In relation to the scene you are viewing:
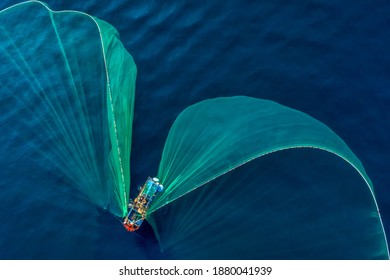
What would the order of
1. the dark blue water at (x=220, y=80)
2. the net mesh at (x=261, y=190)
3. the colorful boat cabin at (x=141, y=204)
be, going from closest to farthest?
the net mesh at (x=261, y=190) → the colorful boat cabin at (x=141, y=204) → the dark blue water at (x=220, y=80)

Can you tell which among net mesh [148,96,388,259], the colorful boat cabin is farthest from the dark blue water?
net mesh [148,96,388,259]

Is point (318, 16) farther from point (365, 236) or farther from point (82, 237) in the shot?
point (82, 237)

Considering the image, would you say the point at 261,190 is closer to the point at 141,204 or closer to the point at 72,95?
the point at 141,204

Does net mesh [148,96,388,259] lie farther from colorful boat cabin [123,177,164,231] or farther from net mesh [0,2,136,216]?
net mesh [0,2,136,216]

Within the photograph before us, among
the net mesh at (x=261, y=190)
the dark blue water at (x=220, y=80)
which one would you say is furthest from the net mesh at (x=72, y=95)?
the net mesh at (x=261, y=190)

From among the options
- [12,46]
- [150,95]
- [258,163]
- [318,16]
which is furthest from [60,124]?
[318,16]

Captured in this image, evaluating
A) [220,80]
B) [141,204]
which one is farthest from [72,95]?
[141,204]

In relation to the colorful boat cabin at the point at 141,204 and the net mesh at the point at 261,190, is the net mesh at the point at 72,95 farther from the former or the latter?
the net mesh at the point at 261,190

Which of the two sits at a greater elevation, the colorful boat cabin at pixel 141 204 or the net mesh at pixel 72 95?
the net mesh at pixel 72 95
